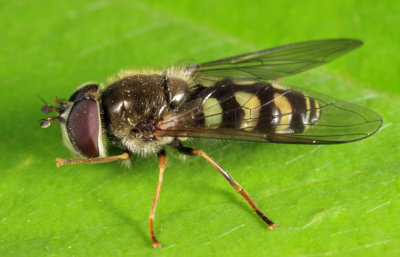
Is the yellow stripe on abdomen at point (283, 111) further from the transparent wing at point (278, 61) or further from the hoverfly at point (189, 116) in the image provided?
the transparent wing at point (278, 61)

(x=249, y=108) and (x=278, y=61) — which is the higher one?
(x=278, y=61)

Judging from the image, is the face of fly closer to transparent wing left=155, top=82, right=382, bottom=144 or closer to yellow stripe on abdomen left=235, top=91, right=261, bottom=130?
transparent wing left=155, top=82, right=382, bottom=144

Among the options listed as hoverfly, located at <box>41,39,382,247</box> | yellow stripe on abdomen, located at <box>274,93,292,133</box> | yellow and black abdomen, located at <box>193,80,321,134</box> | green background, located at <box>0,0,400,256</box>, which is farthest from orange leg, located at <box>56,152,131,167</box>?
yellow stripe on abdomen, located at <box>274,93,292,133</box>

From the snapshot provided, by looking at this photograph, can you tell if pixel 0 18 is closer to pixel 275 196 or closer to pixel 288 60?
pixel 288 60

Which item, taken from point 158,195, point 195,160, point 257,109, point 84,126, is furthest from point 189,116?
point 84,126

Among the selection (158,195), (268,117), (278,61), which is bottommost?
(158,195)

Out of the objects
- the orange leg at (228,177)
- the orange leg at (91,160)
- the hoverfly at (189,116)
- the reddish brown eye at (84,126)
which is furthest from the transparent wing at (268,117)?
the reddish brown eye at (84,126)

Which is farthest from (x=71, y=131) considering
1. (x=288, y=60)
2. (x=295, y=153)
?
(x=288, y=60)

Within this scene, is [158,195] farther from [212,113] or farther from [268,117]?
[268,117]

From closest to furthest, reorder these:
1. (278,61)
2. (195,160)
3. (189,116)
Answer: (189,116)
(195,160)
(278,61)

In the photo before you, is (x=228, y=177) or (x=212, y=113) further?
(x=212, y=113)
